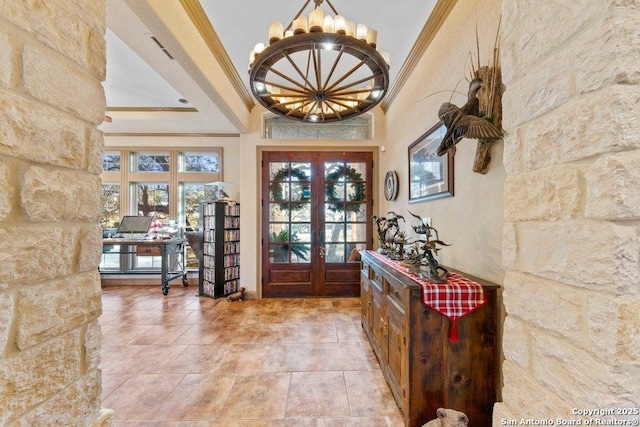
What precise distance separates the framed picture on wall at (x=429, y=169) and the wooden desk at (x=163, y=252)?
4.20 meters

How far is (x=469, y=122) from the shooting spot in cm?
159

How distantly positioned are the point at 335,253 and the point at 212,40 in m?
3.36

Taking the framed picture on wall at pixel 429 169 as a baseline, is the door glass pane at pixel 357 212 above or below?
below

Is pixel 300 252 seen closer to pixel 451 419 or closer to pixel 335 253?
pixel 335 253

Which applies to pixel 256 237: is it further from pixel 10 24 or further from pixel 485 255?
pixel 10 24

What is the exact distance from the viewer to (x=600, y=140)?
56 cm

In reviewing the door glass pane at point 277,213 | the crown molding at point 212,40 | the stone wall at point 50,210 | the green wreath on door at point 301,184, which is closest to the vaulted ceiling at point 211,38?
the crown molding at point 212,40

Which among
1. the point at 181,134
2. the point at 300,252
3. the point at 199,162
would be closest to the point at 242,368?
the point at 300,252

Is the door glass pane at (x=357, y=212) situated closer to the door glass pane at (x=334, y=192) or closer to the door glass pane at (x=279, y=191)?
the door glass pane at (x=334, y=192)

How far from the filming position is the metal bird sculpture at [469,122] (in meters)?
1.58

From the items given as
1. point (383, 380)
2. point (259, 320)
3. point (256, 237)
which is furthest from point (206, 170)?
point (383, 380)

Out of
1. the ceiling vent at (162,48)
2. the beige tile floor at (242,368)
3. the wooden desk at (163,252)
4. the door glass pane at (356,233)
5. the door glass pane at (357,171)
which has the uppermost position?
the ceiling vent at (162,48)

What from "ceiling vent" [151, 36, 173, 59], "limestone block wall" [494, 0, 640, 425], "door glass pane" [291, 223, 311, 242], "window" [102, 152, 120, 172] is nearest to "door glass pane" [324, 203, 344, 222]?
"door glass pane" [291, 223, 311, 242]

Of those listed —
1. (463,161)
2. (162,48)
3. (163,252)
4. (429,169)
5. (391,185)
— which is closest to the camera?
(463,161)
